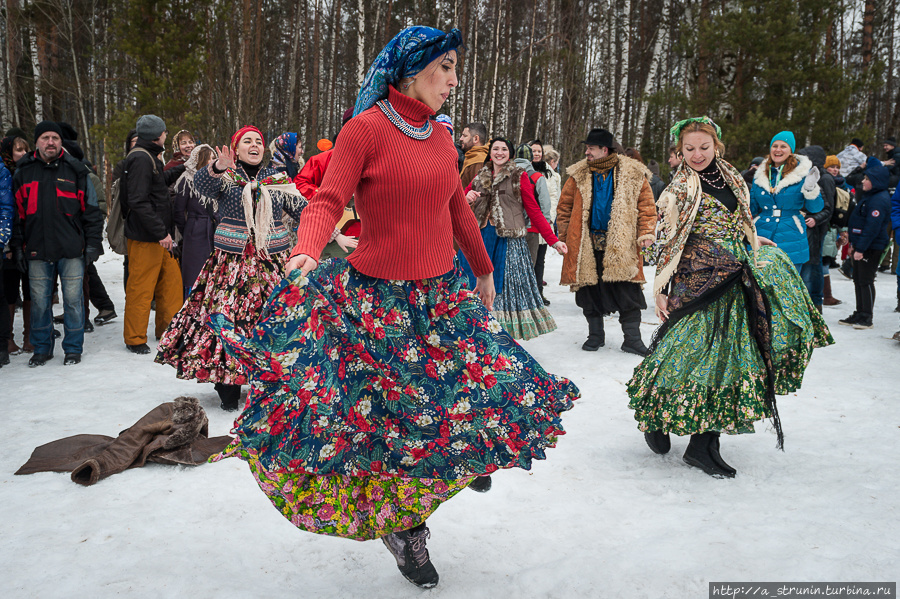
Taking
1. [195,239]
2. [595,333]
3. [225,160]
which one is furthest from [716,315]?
[195,239]

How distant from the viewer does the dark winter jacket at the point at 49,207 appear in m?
5.54

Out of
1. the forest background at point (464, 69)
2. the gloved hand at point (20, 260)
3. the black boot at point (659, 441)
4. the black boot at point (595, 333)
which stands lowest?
the black boot at point (659, 441)

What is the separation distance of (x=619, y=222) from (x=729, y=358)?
290 cm

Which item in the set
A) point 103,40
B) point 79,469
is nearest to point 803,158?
point 79,469

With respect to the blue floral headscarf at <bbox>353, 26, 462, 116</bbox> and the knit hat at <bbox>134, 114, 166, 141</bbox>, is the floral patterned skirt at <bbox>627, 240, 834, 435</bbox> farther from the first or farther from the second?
the knit hat at <bbox>134, 114, 166, 141</bbox>

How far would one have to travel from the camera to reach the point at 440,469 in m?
2.30

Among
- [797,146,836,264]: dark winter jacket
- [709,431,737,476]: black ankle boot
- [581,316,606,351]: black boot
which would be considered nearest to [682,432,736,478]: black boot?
[709,431,737,476]: black ankle boot

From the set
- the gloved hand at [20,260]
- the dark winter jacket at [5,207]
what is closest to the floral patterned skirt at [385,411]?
the dark winter jacket at [5,207]

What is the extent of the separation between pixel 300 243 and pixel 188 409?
90.8 inches

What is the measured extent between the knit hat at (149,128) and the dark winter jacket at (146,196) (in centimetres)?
6

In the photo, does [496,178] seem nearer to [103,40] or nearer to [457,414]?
[457,414]

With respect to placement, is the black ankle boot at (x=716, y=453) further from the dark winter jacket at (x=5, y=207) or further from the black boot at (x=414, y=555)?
the dark winter jacket at (x=5, y=207)

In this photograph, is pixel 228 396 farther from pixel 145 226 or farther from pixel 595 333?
pixel 595 333

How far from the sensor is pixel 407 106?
2359 millimetres
